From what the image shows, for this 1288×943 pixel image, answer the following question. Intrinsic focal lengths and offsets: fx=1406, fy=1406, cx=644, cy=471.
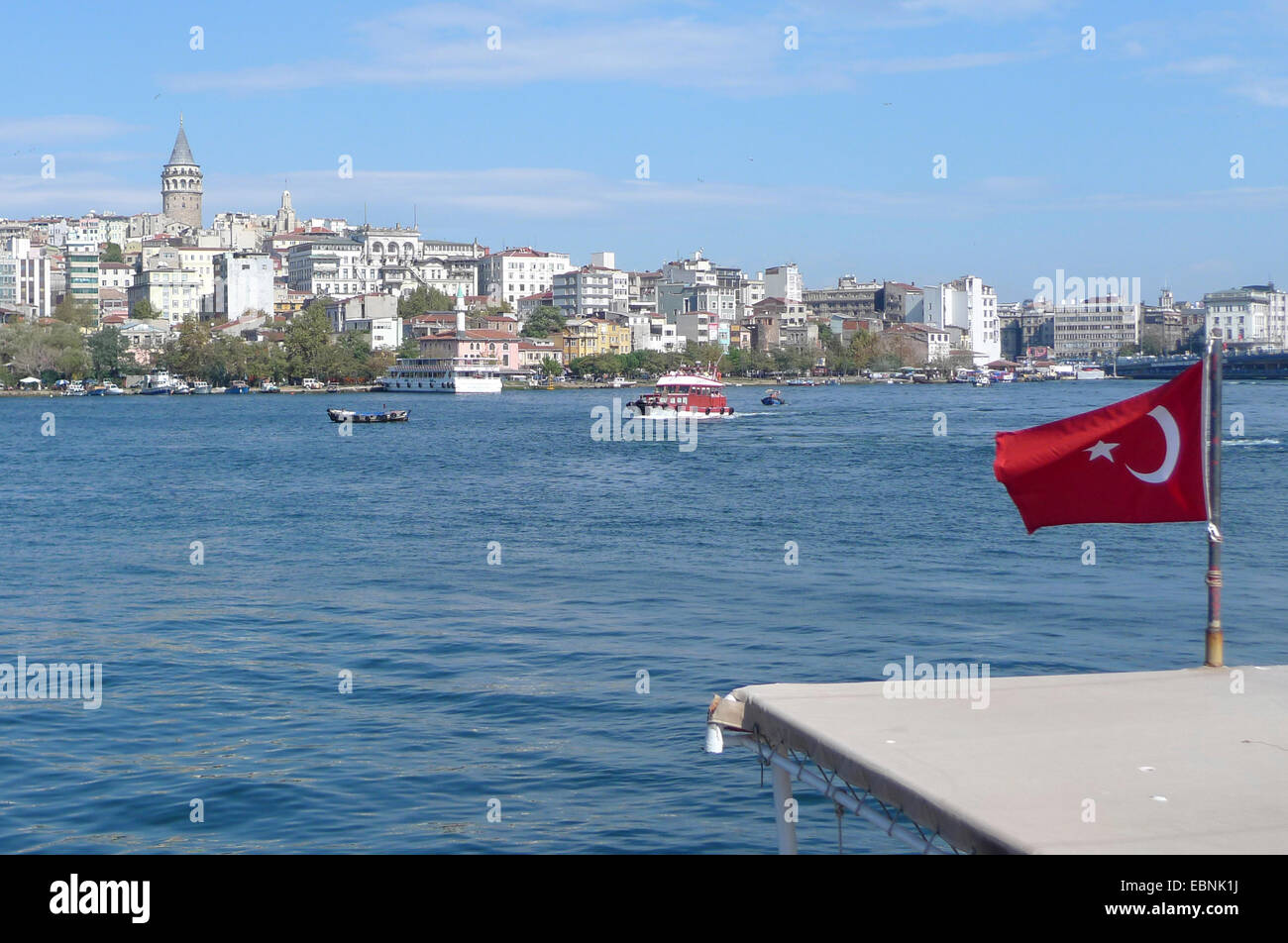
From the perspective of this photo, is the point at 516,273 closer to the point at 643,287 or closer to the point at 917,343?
the point at 643,287

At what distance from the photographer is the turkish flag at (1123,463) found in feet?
10.9

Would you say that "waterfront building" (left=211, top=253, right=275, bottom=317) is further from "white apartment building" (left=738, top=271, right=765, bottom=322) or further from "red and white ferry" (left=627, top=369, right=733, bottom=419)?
"red and white ferry" (left=627, top=369, right=733, bottom=419)

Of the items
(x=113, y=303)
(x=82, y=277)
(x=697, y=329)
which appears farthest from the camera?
(x=113, y=303)

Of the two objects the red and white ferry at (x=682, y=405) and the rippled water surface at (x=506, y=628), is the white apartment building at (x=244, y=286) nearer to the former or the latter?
the red and white ferry at (x=682, y=405)

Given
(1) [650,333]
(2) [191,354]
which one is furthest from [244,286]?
(1) [650,333]

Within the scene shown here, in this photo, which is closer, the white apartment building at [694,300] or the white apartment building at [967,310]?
the white apartment building at [694,300]

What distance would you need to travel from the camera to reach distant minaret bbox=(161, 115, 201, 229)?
118938mm

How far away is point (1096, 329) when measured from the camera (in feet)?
350

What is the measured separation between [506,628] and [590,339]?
216 ft

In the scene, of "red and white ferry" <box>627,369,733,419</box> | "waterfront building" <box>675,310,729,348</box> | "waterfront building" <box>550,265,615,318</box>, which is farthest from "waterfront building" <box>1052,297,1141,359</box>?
"red and white ferry" <box>627,369,733,419</box>

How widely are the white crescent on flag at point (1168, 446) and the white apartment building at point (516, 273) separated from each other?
3496 inches

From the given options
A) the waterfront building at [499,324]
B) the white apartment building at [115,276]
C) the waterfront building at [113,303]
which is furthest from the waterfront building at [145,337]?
the white apartment building at [115,276]

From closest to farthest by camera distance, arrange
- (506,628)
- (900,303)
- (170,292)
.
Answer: (506,628) → (170,292) → (900,303)
